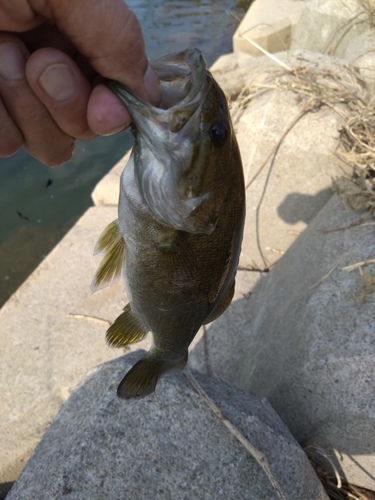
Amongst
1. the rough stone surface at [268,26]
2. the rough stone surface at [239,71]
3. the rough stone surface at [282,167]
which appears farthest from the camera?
the rough stone surface at [268,26]

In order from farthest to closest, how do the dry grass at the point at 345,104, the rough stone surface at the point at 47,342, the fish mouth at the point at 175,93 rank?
the dry grass at the point at 345,104 < the rough stone surface at the point at 47,342 < the fish mouth at the point at 175,93

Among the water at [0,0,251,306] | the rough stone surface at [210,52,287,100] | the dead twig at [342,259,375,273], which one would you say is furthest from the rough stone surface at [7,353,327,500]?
the rough stone surface at [210,52,287,100]

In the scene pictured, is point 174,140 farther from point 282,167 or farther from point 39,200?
point 39,200

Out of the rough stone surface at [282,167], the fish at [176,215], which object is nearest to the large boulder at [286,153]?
the rough stone surface at [282,167]

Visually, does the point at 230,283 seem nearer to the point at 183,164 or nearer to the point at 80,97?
the point at 183,164

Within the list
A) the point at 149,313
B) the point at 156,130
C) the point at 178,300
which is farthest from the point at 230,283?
the point at 156,130

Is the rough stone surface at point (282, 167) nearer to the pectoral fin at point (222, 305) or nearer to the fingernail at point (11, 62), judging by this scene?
the pectoral fin at point (222, 305)

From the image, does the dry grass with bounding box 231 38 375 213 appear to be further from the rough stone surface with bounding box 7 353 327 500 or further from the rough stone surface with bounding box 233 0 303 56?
the rough stone surface with bounding box 233 0 303 56
